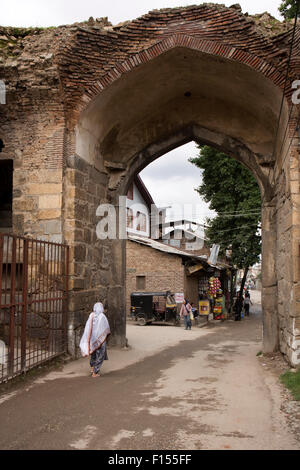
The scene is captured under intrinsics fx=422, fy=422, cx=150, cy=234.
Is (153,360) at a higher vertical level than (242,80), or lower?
lower

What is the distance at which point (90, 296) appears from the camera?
8914 mm

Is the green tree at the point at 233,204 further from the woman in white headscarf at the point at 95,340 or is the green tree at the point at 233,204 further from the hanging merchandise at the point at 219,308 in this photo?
the woman in white headscarf at the point at 95,340

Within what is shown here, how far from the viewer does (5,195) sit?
11516 mm

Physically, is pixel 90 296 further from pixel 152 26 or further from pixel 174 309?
pixel 174 309

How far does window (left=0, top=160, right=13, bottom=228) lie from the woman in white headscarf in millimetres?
5173

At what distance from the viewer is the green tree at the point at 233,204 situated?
789 inches

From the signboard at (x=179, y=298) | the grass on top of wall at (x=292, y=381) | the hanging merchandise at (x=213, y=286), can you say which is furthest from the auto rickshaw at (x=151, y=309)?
the grass on top of wall at (x=292, y=381)

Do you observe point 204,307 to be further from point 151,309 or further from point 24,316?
point 24,316

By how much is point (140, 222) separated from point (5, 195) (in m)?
16.0

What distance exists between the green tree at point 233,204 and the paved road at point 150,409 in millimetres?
12430
